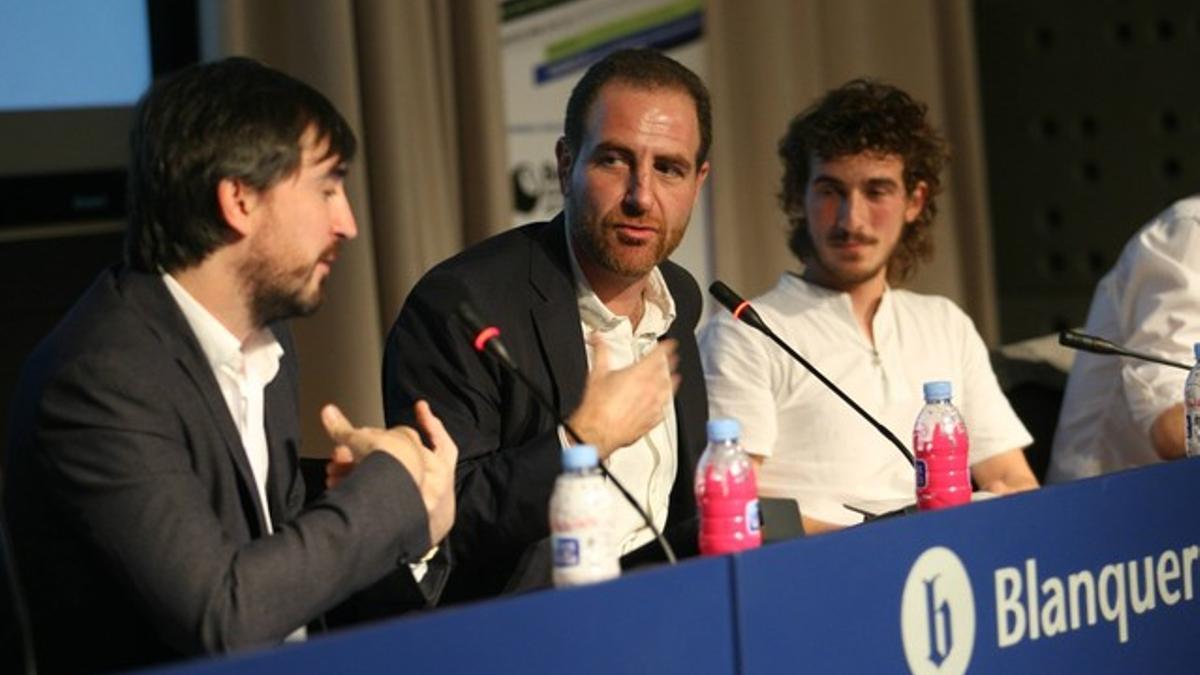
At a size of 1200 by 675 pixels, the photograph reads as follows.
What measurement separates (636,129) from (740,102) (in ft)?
8.71

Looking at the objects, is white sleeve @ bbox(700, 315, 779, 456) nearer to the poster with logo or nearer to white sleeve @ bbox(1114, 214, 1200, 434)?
white sleeve @ bbox(1114, 214, 1200, 434)

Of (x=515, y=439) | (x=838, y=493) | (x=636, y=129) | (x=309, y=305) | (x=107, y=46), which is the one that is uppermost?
Answer: (x=107, y=46)

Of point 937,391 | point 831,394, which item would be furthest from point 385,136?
point 937,391

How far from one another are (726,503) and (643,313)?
32.3 inches

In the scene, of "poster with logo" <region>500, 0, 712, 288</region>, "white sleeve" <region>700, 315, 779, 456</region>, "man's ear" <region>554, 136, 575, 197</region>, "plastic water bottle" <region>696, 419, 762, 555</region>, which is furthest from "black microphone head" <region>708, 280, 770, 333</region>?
"poster with logo" <region>500, 0, 712, 288</region>

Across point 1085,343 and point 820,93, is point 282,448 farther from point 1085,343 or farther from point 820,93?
point 820,93

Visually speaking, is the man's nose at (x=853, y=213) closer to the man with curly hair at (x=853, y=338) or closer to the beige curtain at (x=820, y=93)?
the man with curly hair at (x=853, y=338)

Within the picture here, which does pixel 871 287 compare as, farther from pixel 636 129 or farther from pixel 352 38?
pixel 352 38

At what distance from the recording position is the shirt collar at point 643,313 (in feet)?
10.1

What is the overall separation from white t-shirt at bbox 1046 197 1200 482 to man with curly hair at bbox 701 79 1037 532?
0.77 feet

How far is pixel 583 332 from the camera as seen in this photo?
3.03 m

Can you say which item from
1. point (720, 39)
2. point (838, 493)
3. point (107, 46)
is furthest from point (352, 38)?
point (838, 493)

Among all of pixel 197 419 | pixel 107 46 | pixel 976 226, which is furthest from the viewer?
pixel 976 226

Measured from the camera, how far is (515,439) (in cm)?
289
